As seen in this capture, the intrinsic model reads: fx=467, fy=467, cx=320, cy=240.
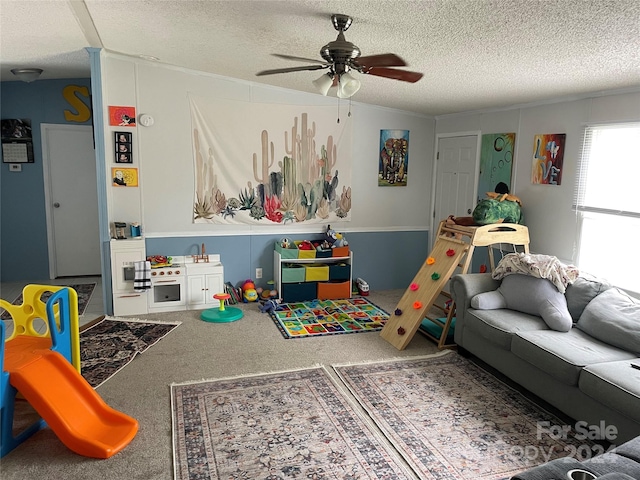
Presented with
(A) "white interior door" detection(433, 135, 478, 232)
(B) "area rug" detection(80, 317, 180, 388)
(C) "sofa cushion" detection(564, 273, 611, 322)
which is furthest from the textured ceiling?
(B) "area rug" detection(80, 317, 180, 388)

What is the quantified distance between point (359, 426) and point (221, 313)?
229 cm

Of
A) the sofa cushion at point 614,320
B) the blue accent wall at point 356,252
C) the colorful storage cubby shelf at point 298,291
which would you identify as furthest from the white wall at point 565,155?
the colorful storage cubby shelf at point 298,291

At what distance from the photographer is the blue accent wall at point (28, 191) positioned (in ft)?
18.1

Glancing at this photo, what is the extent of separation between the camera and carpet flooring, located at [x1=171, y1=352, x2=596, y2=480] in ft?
8.07

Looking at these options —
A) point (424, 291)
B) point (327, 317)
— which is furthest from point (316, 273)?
point (424, 291)

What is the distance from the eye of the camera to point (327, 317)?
4.77 meters

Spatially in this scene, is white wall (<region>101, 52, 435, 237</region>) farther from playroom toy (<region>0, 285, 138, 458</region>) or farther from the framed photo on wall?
playroom toy (<region>0, 285, 138, 458</region>)

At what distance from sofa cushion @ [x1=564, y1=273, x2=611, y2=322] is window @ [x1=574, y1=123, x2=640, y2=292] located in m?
0.34

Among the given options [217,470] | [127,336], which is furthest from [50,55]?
[217,470]

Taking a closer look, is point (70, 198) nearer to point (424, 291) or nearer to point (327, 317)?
point (327, 317)

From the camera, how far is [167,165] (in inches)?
191

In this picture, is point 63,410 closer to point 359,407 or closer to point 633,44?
point 359,407

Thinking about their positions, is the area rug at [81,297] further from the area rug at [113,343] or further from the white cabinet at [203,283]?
the white cabinet at [203,283]

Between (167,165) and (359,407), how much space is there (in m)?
3.19
